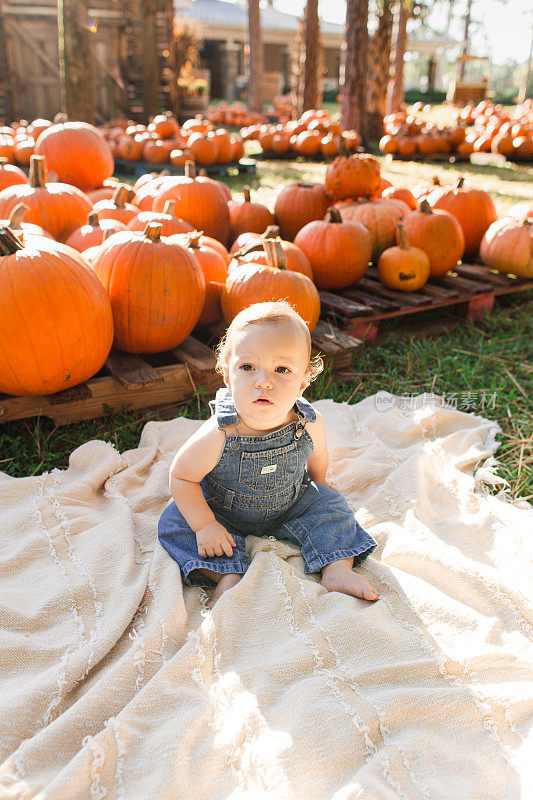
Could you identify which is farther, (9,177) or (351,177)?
(351,177)

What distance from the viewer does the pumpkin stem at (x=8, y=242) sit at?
2.45 meters

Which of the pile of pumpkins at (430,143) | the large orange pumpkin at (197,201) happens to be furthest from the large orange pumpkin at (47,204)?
the pile of pumpkins at (430,143)

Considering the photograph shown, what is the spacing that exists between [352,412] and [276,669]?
167 centimetres

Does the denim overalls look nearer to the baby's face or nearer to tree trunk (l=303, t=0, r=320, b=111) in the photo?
the baby's face

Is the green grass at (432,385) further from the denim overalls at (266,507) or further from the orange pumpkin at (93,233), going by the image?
the orange pumpkin at (93,233)

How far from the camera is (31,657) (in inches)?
60.6

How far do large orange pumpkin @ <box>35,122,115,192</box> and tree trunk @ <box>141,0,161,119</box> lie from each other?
7.75 m

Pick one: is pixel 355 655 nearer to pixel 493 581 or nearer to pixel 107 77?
pixel 493 581

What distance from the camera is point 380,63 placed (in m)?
11.9

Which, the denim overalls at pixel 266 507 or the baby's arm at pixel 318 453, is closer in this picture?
the denim overalls at pixel 266 507

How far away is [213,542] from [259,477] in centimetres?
25

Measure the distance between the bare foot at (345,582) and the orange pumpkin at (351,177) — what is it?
3.67m

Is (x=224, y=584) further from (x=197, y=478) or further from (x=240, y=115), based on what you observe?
(x=240, y=115)

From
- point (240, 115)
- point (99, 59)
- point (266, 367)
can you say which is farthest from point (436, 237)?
point (240, 115)
